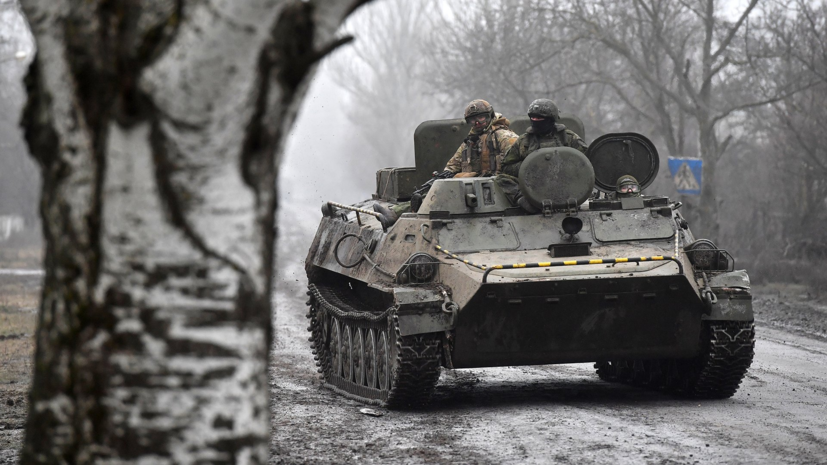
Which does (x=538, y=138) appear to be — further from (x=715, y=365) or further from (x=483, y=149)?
(x=715, y=365)

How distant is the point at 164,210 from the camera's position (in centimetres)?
310

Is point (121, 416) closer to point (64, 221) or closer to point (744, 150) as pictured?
point (64, 221)

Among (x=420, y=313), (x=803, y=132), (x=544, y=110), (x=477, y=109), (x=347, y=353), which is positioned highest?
(x=803, y=132)

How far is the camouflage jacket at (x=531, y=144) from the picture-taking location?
9906 millimetres

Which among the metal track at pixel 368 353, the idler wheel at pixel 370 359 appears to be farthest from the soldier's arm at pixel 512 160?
the idler wheel at pixel 370 359

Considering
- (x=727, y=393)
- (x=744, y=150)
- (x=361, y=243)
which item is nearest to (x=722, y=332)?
(x=727, y=393)

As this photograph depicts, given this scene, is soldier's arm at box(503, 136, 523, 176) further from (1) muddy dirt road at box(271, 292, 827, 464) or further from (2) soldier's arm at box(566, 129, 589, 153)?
(1) muddy dirt road at box(271, 292, 827, 464)

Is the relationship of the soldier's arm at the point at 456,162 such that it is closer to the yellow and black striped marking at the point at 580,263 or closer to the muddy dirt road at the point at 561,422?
the muddy dirt road at the point at 561,422

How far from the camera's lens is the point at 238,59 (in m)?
3.08

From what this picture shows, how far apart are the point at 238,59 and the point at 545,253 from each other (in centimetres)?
610

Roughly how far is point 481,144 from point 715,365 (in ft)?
10.7

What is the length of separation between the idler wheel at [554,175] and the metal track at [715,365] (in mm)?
1506

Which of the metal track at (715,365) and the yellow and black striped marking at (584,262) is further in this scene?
the metal track at (715,365)

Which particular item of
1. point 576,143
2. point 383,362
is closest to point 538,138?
point 576,143
